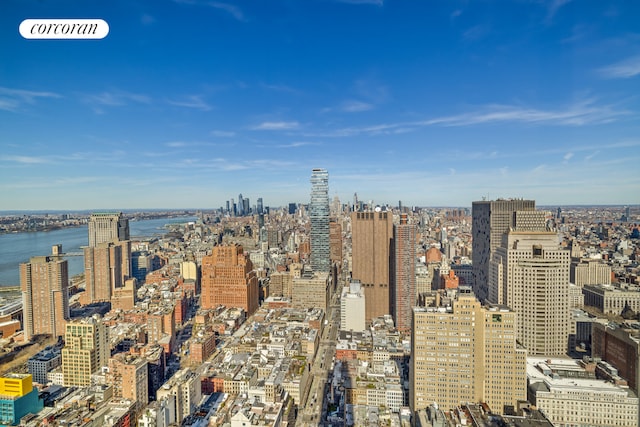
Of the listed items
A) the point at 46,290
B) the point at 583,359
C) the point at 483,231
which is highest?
the point at 483,231

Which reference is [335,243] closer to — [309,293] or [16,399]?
[309,293]

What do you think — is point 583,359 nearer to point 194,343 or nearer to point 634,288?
point 634,288

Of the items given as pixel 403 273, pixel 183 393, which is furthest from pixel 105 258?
pixel 403 273

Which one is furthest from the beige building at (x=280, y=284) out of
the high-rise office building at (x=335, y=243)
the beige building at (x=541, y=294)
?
the beige building at (x=541, y=294)

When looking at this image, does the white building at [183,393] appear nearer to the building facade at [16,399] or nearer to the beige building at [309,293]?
the building facade at [16,399]

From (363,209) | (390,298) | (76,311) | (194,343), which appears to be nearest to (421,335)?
(194,343)
